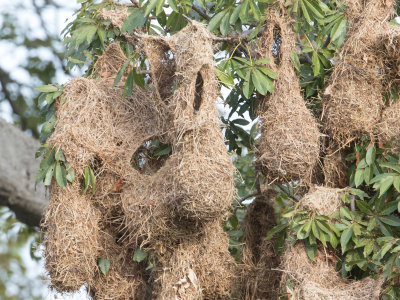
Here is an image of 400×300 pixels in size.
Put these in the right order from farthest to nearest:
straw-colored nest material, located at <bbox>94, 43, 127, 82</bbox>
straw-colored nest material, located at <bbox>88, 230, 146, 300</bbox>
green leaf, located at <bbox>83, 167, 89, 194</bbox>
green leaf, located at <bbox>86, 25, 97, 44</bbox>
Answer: straw-colored nest material, located at <bbox>94, 43, 127, 82</bbox>, green leaf, located at <bbox>86, 25, 97, 44</bbox>, straw-colored nest material, located at <bbox>88, 230, 146, 300</bbox>, green leaf, located at <bbox>83, 167, 89, 194</bbox>

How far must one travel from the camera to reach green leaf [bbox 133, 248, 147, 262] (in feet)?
13.5

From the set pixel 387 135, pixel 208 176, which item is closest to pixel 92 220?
pixel 208 176

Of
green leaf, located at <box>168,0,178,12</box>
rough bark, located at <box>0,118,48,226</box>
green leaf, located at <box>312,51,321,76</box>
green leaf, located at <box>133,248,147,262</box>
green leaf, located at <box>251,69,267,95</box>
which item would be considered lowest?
rough bark, located at <box>0,118,48,226</box>

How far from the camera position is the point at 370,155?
4113 millimetres

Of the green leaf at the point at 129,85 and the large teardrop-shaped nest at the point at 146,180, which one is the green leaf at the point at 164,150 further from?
the green leaf at the point at 129,85

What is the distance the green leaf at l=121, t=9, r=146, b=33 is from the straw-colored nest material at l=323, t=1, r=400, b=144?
45.8 inches

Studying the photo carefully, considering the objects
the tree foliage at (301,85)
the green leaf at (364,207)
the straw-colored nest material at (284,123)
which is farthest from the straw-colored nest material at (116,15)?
the green leaf at (364,207)

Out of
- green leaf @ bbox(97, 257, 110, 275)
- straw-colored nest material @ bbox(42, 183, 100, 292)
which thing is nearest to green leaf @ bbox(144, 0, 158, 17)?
straw-colored nest material @ bbox(42, 183, 100, 292)

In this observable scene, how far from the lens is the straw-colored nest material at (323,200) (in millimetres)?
4004

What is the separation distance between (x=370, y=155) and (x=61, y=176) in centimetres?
176

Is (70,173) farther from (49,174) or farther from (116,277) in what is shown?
(116,277)

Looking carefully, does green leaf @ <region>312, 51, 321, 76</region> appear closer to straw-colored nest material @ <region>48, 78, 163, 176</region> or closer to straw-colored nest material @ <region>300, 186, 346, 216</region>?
straw-colored nest material @ <region>300, 186, 346, 216</region>

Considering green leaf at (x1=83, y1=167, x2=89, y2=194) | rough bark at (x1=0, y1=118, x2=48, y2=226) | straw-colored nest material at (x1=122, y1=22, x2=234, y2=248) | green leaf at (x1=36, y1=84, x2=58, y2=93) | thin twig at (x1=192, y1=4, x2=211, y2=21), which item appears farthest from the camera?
rough bark at (x1=0, y1=118, x2=48, y2=226)

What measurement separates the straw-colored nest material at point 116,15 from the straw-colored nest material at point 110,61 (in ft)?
0.53
